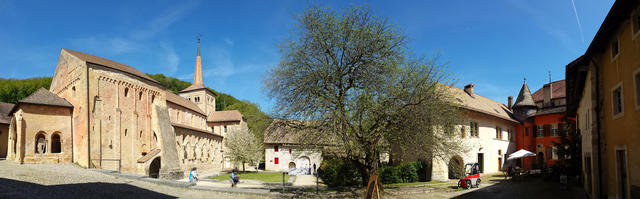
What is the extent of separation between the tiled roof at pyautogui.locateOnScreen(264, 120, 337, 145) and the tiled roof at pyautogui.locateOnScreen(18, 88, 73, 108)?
19989mm

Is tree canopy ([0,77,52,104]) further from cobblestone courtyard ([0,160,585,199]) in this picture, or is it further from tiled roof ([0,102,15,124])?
cobblestone courtyard ([0,160,585,199])

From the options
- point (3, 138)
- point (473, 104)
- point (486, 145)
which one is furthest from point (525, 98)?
point (3, 138)

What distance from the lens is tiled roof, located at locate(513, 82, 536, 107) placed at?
38844mm

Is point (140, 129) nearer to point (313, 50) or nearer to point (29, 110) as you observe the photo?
point (29, 110)

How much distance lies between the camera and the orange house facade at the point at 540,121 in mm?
36938

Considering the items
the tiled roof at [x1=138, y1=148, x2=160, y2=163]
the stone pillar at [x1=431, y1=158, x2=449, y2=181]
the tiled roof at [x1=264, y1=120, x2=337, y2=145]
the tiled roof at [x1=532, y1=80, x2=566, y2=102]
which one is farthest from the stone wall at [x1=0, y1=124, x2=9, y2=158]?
the tiled roof at [x1=532, y1=80, x2=566, y2=102]

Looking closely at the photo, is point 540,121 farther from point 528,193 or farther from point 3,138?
point 3,138

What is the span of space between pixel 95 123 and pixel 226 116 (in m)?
34.6

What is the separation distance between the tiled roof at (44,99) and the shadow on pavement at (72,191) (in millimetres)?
12836

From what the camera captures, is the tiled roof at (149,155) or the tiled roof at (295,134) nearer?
the tiled roof at (295,134)

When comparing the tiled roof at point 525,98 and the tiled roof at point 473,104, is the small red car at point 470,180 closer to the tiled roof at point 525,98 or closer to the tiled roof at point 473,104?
the tiled roof at point 473,104

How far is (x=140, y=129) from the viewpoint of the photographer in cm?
3516

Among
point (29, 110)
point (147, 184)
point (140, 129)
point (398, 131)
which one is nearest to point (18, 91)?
point (140, 129)

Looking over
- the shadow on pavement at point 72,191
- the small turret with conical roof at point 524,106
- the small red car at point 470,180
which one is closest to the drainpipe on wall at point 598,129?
the small red car at point 470,180
